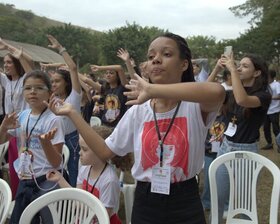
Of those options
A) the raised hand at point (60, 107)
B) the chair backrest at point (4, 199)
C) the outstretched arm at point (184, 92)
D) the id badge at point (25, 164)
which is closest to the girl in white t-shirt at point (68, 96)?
the id badge at point (25, 164)

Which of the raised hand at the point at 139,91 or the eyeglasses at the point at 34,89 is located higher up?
the raised hand at the point at 139,91

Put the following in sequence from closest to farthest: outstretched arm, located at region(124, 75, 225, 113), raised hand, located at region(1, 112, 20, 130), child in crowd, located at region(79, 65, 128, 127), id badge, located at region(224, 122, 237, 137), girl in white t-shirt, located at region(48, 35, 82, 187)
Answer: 1. outstretched arm, located at region(124, 75, 225, 113)
2. raised hand, located at region(1, 112, 20, 130)
3. id badge, located at region(224, 122, 237, 137)
4. girl in white t-shirt, located at region(48, 35, 82, 187)
5. child in crowd, located at region(79, 65, 128, 127)

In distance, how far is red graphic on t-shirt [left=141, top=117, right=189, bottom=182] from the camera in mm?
1713

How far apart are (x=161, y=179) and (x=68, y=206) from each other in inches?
25.1

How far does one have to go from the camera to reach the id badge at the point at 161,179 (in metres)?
1.71

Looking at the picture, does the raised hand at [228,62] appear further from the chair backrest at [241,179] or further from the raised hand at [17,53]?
the raised hand at [17,53]

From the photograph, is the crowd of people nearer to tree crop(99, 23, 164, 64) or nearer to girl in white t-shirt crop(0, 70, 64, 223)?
girl in white t-shirt crop(0, 70, 64, 223)

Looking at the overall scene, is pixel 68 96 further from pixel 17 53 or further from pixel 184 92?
pixel 184 92

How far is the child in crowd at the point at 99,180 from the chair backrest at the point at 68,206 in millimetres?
291

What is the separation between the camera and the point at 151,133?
5.78ft

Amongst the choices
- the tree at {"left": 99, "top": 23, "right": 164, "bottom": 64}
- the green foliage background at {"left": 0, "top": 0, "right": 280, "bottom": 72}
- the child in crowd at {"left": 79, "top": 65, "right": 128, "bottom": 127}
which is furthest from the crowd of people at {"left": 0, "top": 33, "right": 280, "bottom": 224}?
the tree at {"left": 99, "top": 23, "right": 164, "bottom": 64}

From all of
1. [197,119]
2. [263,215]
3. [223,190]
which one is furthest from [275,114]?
[197,119]

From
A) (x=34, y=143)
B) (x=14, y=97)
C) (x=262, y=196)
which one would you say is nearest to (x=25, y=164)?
(x=34, y=143)

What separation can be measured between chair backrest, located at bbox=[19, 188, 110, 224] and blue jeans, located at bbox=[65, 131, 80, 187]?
204cm
